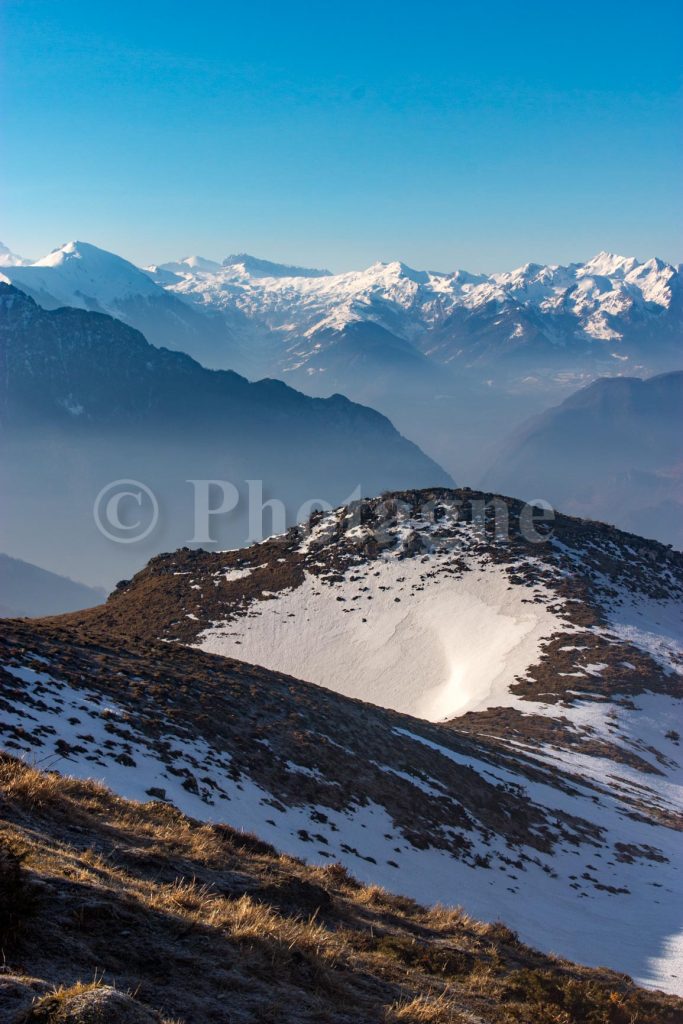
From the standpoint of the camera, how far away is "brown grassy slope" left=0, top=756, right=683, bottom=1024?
704 cm

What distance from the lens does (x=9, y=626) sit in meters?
30.0

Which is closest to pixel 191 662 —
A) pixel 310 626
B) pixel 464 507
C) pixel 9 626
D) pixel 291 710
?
pixel 291 710

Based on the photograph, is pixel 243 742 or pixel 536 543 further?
pixel 536 543

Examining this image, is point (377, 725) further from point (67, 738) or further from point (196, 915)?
point (196, 915)

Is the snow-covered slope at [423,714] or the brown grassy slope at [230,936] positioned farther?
the snow-covered slope at [423,714]

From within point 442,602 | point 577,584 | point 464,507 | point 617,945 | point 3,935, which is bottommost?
point 617,945

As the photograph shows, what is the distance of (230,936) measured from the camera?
8281 mm

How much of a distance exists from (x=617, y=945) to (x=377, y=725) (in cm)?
1502

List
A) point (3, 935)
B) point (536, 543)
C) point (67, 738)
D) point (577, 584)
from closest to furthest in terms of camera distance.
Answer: point (3, 935) → point (67, 738) → point (577, 584) → point (536, 543)

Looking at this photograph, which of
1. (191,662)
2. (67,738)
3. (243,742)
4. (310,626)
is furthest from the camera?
(310,626)

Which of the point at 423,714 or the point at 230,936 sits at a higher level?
the point at 423,714

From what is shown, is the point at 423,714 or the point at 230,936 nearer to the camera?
the point at 230,936

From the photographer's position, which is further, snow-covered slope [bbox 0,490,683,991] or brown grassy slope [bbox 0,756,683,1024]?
snow-covered slope [bbox 0,490,683,991]

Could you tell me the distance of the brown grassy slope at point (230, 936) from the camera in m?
7.04
